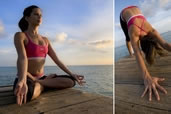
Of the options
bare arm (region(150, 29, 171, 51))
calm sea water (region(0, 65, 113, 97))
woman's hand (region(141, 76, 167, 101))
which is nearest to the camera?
woman's hand (region(141, 76, 167, 101))

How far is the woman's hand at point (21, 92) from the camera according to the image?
885mm

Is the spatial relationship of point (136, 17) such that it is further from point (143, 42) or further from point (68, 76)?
point (68, 76)

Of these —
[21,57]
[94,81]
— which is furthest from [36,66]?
[94,81]

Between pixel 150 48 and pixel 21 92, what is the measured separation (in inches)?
45.5

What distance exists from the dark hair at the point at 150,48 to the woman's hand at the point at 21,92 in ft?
3.38

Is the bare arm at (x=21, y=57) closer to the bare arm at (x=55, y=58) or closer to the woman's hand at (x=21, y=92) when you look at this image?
the woman's hand at (x=21, y=92)

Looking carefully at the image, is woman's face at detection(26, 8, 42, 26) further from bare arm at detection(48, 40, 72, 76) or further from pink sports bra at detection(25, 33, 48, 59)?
bare arm at detection(48, 40, 72, 76)

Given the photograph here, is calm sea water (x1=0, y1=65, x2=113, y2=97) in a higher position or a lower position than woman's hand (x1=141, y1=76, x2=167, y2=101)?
lower

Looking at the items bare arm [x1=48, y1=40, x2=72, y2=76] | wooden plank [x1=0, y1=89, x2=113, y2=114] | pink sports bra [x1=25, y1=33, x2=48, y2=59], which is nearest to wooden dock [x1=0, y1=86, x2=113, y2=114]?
wooden plank [x1=0, y1=89, x2=113, y2=114]

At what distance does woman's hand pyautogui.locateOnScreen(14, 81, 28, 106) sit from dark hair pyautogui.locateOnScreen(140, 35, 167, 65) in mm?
1029

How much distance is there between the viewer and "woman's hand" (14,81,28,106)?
2.90 ft

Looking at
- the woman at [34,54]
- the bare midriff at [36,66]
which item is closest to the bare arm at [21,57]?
the woman at [34,54]

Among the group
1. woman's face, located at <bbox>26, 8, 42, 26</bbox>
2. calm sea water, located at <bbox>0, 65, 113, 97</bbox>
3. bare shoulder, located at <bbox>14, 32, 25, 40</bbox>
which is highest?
woman's face, located at <bbox>26, 8, 42, 26</bbox>

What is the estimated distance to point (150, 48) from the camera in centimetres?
140
